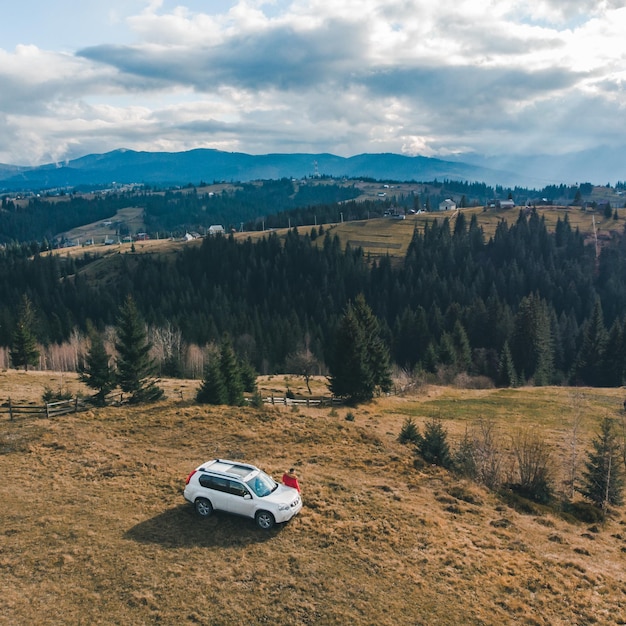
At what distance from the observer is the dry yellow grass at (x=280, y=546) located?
18.1m

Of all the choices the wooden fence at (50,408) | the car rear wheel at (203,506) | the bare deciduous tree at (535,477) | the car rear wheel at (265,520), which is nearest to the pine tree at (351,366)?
the bare deciduous tree at (535,477)

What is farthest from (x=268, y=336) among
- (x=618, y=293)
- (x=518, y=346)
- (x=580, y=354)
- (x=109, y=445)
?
(x=618, y=293)

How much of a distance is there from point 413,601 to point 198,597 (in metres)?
8.61

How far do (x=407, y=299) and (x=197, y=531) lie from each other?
13924 cm

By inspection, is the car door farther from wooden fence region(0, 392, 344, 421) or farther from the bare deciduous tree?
wooden fence region(0, 392, 344, 421)

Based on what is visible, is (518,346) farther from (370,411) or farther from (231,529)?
(231,529)

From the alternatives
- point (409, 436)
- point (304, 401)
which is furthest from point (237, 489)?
point (304, 401)

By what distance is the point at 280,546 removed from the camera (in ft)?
71.4

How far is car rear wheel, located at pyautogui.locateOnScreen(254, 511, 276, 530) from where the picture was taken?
22.8m

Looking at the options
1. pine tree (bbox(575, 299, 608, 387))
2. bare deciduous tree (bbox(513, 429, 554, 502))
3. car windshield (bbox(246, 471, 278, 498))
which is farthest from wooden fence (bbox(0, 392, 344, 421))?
pine tree (bbox(575, 299, 608, 387))

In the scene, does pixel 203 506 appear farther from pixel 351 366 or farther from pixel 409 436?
pixel 351 366

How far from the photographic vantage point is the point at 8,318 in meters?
112

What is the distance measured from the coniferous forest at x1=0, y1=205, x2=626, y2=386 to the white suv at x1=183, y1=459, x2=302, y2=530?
66117mm

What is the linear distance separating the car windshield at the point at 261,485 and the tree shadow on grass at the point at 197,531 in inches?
67.2
